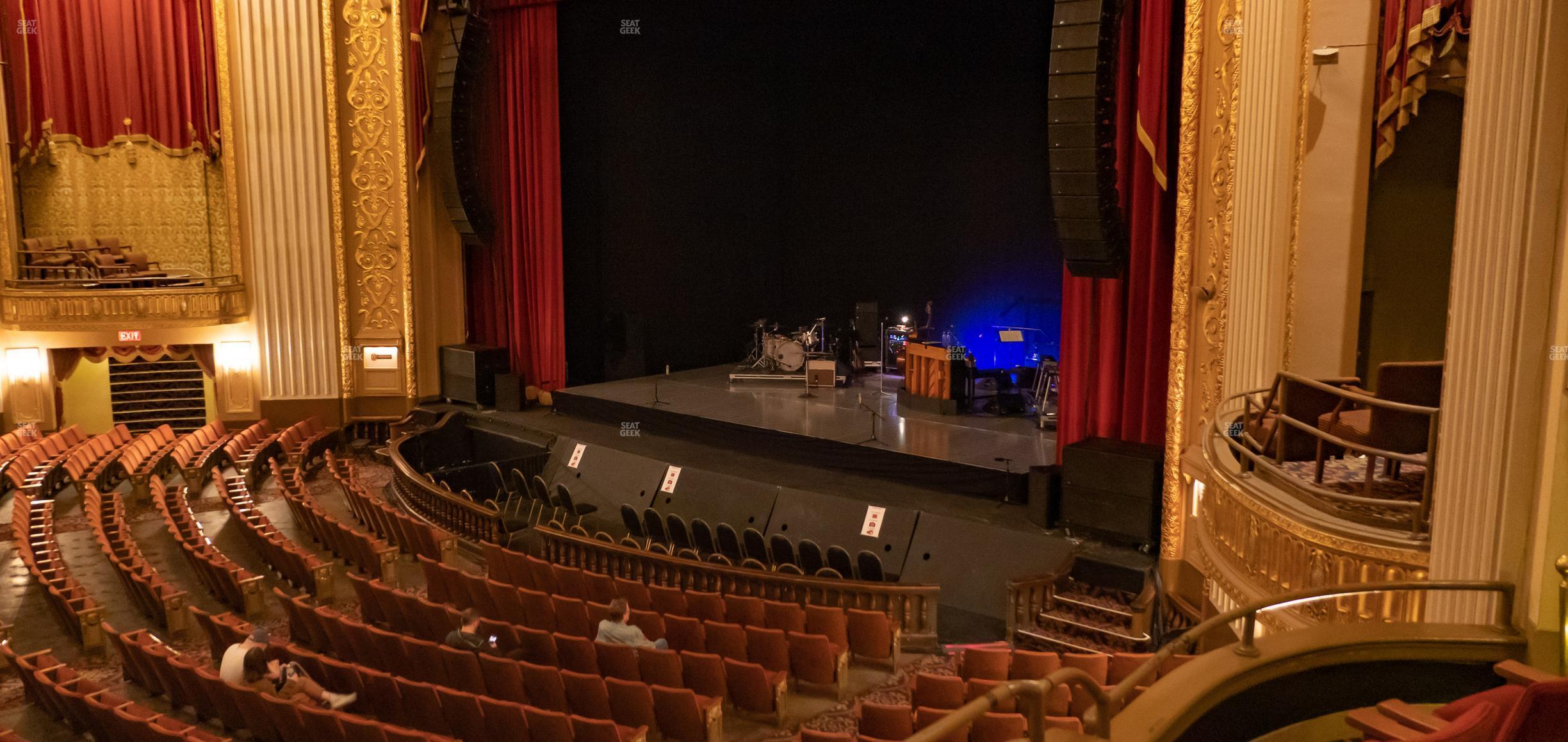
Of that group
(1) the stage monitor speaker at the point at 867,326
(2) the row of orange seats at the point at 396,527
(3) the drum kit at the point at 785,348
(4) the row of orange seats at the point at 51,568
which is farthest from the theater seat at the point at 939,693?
(1) the stage monitor speaker at the point at 867,326

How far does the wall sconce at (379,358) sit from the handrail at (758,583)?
6.32 m

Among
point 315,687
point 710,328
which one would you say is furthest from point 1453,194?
point 710,328

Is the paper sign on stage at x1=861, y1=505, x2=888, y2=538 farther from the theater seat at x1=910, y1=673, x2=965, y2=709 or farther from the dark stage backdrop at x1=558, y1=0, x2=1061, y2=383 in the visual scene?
the dark stage backdrop at x1=558, y1=0, x2=1061, y2=383

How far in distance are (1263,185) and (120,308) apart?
1214 centimetres

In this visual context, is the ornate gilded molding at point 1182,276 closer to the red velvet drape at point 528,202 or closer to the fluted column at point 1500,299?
the fluted column at point 1500,299

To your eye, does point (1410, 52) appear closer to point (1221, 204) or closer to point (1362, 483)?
point (1221, 204)

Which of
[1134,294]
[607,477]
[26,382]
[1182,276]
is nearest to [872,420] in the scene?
[607,477]

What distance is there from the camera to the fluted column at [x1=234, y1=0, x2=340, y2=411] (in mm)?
13180

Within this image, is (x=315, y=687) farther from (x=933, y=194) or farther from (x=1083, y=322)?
(x=933, y=194)

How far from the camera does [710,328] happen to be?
1562 centimetres

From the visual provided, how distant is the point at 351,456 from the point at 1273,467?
427 inches

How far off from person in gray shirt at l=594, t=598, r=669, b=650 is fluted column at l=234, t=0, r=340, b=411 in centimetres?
897

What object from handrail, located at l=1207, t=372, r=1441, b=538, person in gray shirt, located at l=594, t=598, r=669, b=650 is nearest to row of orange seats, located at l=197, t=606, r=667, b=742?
person in gray shirt, located at l=594, t=598, r=669, b=650

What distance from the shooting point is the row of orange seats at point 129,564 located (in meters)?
7.12
